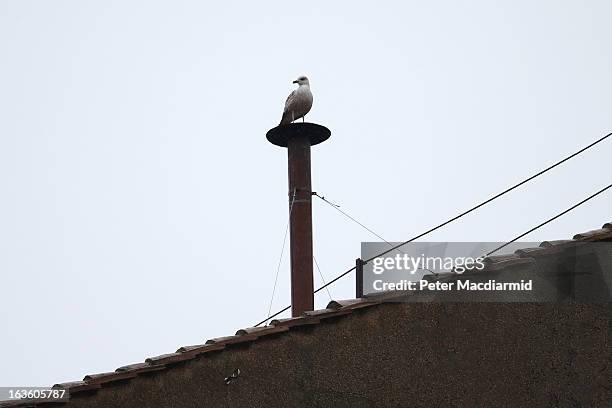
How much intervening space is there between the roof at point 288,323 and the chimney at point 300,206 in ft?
A: 12.8

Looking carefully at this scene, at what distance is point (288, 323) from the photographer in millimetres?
5262

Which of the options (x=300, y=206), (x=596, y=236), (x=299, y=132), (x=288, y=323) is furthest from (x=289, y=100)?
(x=596, y=236)

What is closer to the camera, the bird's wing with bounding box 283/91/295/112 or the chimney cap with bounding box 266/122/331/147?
the chimney cap with bounding box 266/122/331/147

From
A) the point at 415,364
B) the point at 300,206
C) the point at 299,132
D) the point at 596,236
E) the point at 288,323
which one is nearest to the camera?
the point at 415,364

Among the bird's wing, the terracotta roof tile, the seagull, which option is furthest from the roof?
the bird's wing

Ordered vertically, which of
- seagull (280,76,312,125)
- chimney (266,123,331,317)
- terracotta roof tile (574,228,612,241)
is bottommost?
terracotta roof tile (574,228,612,241)

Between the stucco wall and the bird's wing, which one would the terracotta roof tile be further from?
the bird's wing

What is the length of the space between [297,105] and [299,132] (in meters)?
0.73

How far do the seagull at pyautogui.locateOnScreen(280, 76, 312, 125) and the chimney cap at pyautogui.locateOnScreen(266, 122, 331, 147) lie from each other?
10.7 inches

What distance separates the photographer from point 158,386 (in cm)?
541

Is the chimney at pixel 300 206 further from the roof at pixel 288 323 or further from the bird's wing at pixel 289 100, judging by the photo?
the roof at pixel 288 323

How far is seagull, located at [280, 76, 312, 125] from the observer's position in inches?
401

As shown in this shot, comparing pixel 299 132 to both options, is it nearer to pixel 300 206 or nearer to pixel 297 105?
pixel 297 105

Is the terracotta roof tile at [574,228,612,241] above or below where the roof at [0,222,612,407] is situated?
above
